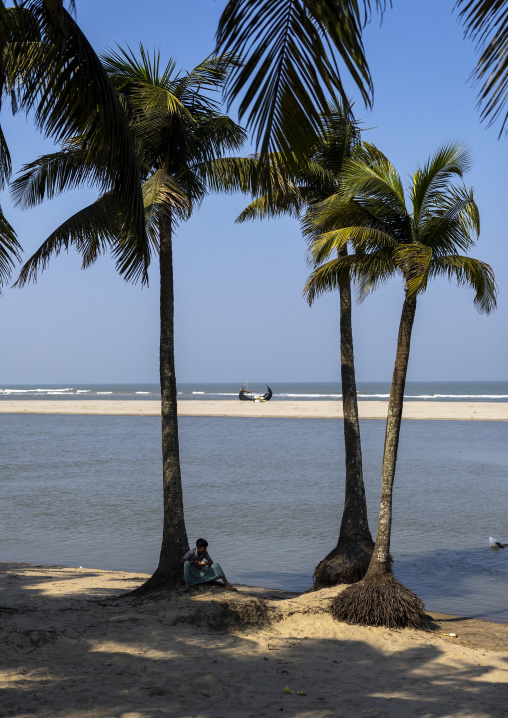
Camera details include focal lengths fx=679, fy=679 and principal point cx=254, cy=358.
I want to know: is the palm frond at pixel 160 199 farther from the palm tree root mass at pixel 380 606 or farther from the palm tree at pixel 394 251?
the palm tree root mass at pixel 380 606

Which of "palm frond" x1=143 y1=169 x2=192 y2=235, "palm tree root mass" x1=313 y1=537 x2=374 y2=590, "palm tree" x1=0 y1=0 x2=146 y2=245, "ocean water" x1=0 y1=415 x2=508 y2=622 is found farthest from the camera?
"ocean water" x1=0 y1=415 x2=508 y2=622

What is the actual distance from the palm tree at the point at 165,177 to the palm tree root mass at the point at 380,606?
2.44m

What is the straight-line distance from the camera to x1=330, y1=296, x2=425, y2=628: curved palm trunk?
8.95m

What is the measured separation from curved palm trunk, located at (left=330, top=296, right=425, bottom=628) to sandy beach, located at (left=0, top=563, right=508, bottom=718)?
215 mm

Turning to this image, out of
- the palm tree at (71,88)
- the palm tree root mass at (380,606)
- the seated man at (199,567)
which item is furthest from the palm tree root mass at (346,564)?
the palm tree at (71,88)

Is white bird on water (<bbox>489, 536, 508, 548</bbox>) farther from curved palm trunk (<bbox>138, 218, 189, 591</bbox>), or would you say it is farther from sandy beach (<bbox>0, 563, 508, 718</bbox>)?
curved palm trunk (<bbox>138, 218, 189, 591</bbox>)

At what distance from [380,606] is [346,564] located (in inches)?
64.4

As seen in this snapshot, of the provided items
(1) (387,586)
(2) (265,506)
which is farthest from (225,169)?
(2) (265,506)

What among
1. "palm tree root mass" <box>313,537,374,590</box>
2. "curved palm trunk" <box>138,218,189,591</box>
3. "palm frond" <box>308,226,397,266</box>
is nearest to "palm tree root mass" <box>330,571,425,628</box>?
"palm tree root mass" <box>313,537,374,590</box>

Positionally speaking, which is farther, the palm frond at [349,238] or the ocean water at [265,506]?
the ocean water at [265,506]

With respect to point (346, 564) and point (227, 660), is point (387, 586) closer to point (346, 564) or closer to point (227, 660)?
point (346, 564)

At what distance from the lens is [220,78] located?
9969mm

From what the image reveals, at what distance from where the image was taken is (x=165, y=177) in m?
9.26

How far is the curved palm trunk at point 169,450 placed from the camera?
9.82 meters
